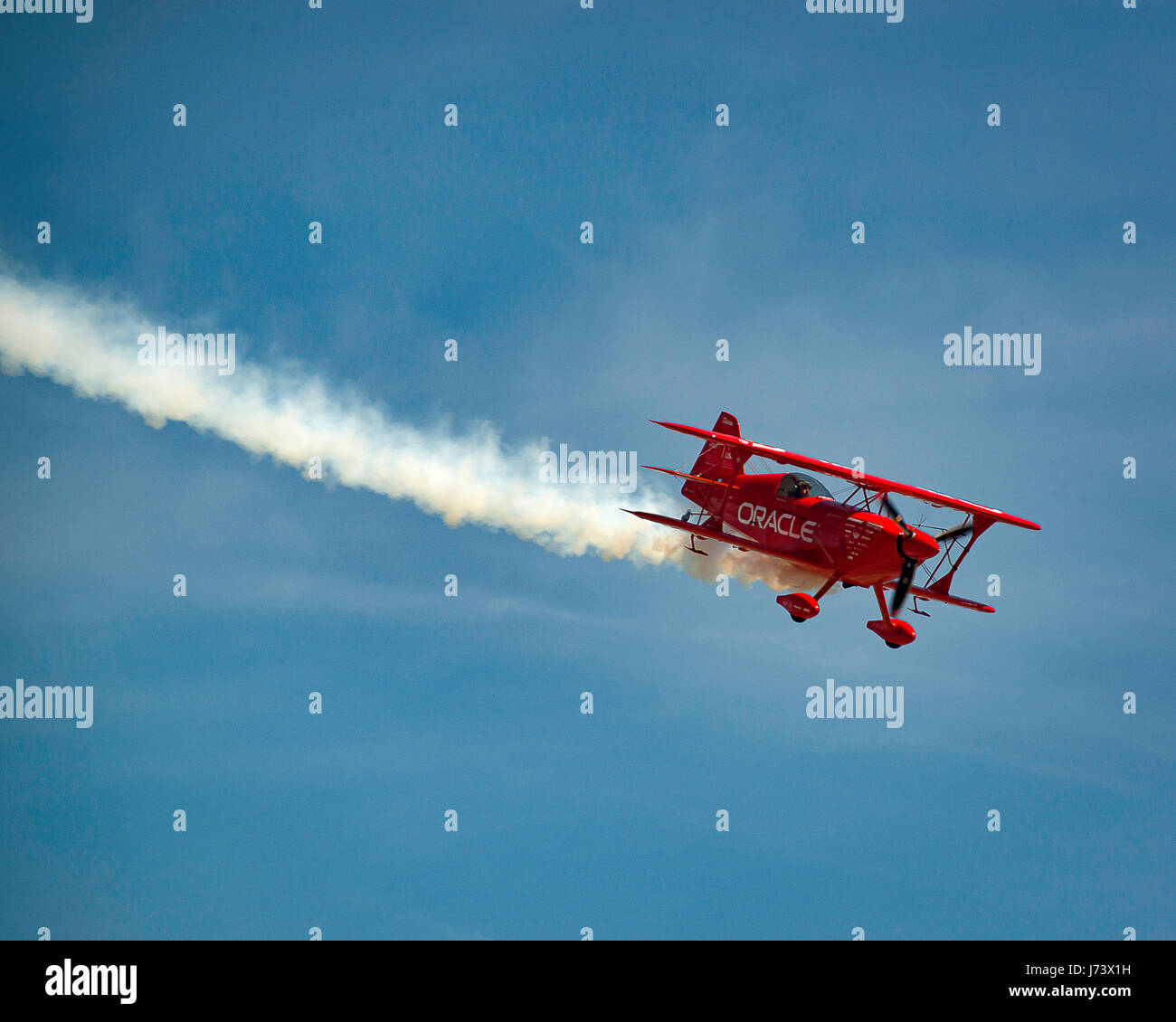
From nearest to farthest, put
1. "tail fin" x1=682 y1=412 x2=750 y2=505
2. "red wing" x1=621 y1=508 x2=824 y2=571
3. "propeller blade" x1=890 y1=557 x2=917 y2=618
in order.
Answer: "propeller blade" x1=890 y1=557 x2=917 y2=618
"red wing" x1=621 y1=508 x2=824 y2=571
"tail fin" x1=682 y1=412 x2=750 y2=505

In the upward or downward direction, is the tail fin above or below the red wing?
above

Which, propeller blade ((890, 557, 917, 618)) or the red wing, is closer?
propeller blade ((890, 557, 917, 618))

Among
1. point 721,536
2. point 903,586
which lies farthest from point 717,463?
point 903,586

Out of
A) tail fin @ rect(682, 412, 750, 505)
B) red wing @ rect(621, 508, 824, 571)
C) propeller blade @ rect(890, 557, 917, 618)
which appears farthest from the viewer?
tail fin @ rect(682, 412, 750, 505)

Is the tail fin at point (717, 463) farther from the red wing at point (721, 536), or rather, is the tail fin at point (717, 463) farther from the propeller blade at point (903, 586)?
the propeller blade at point (903, 586)

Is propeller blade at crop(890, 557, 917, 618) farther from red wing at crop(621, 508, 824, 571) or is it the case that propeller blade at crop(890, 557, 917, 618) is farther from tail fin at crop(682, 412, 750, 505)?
tail fin at crop(682, 412, 750, 505)

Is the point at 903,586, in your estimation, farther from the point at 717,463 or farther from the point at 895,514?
the point at 717,463
